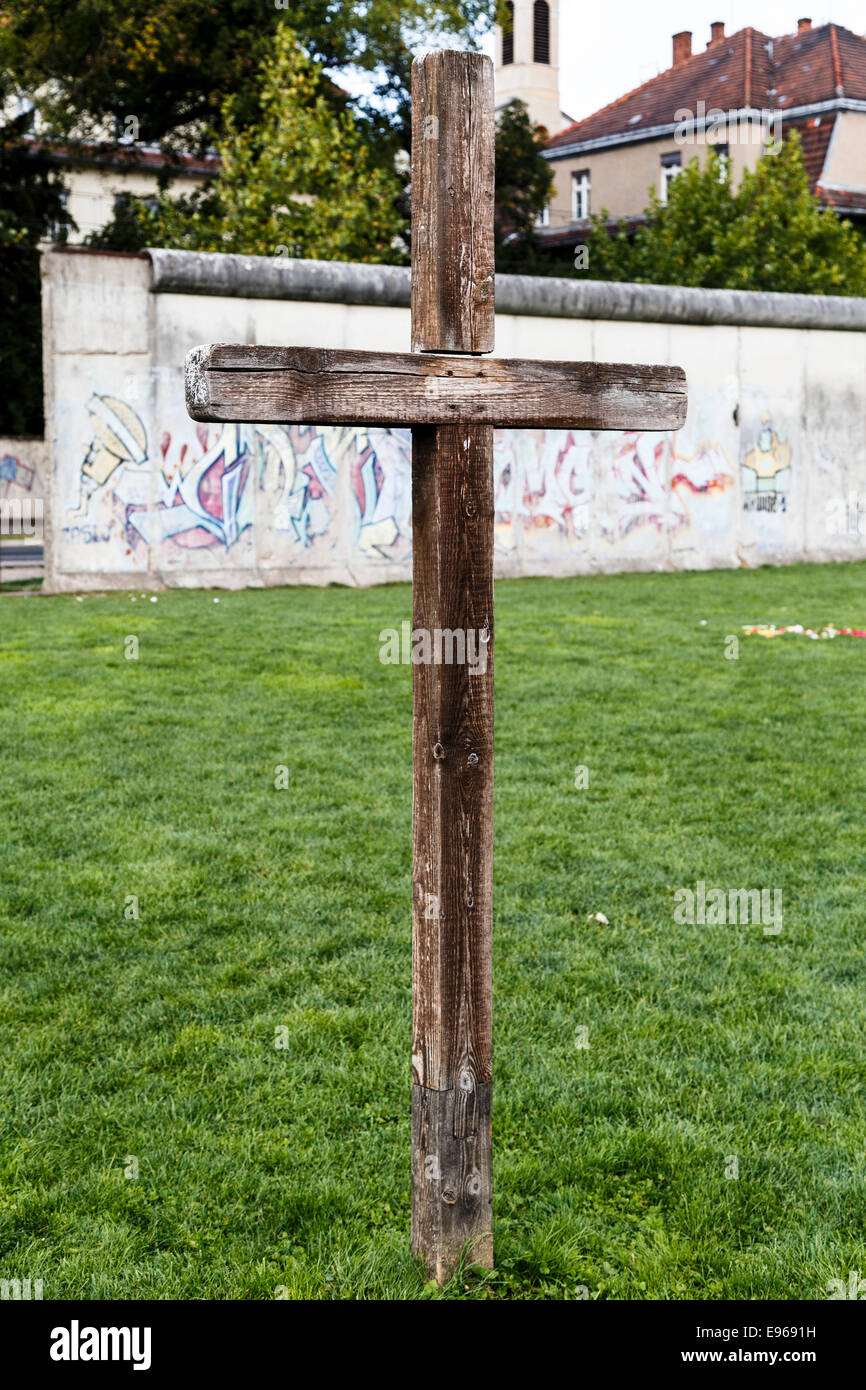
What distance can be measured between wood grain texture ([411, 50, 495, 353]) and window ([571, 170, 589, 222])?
181 feet

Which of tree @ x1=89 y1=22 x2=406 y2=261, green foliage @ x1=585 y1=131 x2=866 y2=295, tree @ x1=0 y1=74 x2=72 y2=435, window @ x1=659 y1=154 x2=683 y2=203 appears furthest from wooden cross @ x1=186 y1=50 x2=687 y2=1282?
window @ x1=659 y1=154 x2=683 y2=203

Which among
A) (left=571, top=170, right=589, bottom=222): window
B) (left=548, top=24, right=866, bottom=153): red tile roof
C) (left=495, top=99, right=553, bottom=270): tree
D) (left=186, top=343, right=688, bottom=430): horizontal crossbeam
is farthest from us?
(left=571, top=170, right=589, bottom=222): window

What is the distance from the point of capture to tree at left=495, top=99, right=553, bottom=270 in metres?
41.2

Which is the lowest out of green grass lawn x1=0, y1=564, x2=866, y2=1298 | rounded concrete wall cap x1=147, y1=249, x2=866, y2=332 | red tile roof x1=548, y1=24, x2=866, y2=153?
green grass lawn x1=0, y1=564, x2=866, y2=1298

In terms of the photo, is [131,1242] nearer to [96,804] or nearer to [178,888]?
[178,888]

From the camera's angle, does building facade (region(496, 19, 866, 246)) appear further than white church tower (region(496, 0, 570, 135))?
No

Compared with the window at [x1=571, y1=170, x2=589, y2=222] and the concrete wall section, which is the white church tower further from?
the concrete wall section

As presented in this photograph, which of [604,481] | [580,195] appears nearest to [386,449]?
[604,481]

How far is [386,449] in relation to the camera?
2008 centimetres

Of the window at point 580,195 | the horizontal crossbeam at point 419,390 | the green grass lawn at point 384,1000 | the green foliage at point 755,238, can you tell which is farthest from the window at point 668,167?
the horizontal crossbeam at point 419,390

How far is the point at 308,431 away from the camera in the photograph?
20219 millimetres

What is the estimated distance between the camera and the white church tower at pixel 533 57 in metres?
63.2
